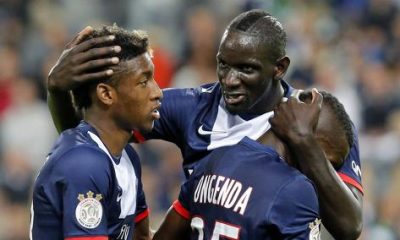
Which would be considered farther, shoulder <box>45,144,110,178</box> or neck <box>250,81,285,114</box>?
neck <box>250,81,285,114</box>

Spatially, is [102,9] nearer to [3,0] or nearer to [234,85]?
[3,0]

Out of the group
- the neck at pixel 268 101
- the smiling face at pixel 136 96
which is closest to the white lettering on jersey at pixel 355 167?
the neck at pixel 268 101

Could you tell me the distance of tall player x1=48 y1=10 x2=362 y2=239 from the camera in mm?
3816

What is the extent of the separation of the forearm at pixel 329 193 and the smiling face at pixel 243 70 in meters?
0.40

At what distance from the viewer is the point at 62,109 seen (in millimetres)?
4266

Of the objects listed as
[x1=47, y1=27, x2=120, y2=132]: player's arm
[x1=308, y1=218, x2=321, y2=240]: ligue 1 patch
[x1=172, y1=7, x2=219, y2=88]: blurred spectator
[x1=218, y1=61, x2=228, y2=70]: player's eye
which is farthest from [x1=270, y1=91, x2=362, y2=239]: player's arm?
[x1=172, y1=7, x2=219, y2=88]: blurred spectator

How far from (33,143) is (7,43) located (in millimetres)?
1674

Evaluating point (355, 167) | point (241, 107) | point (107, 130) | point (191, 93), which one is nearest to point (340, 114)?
point (355, 167)

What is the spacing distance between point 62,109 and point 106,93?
505mm

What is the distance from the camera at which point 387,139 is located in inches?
346

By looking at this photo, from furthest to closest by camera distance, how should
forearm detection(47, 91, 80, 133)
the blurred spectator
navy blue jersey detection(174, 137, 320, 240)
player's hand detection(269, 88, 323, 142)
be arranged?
the blurred spectator → forearm detection(47, 91, 80, 133) → player's hand detection(269, 88, 323, 142) → navy blue jersey detection(174, 137, 320, 240)

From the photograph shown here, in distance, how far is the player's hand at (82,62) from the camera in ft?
12.5

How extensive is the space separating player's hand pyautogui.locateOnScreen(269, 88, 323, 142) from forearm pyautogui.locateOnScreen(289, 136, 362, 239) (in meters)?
0.03

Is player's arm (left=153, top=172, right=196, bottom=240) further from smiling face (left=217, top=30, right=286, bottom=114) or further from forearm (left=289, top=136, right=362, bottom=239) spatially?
forearm (left=289, top=136, right=362, bottom=239)
